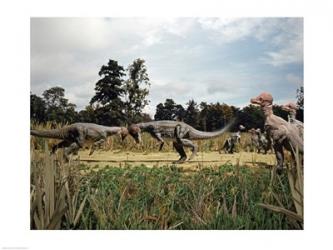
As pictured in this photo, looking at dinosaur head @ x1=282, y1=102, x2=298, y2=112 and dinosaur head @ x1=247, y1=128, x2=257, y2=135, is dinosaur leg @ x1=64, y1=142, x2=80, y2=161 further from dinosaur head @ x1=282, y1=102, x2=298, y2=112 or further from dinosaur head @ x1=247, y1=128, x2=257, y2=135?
dinosaur head @ x1=282, y1=102, x2=298, y2=112

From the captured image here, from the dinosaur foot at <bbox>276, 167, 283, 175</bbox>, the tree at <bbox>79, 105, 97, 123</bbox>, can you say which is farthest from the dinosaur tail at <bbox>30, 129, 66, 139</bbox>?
the dinosaur foot at <bbox>276, 167, 283, 175</bbox>

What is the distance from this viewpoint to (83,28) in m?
4.23

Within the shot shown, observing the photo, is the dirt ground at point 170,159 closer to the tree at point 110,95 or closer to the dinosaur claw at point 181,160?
the dinosaur claw at point 181,160

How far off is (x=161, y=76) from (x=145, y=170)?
834 millimetres

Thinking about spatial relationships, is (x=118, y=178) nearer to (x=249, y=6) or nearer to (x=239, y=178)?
(x=239, y=178)

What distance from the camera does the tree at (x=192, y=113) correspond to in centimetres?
431

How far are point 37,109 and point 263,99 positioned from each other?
1.97 meters

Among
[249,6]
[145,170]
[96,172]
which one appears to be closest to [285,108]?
[249,6]

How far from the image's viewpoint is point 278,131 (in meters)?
4.36

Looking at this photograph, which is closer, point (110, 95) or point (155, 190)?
point (155, 190)

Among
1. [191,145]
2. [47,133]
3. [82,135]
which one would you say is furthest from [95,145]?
[191,145]
